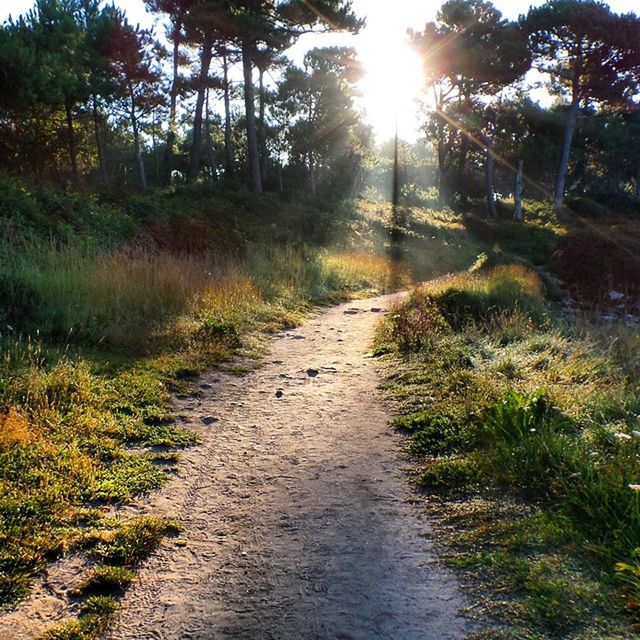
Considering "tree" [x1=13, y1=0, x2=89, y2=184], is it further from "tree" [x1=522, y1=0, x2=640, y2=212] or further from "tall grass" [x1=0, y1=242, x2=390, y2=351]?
"tree" [x1=522, y1=0, x2=640, y2=212]

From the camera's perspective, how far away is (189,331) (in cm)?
781

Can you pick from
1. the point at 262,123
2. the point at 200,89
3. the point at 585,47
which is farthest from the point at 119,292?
the point at 585,47

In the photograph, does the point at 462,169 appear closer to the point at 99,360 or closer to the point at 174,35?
the point at 174,35

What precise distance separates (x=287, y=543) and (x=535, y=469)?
5.73 ft

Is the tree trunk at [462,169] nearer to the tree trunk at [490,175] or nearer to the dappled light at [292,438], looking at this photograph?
the tree trunk at [490,175]

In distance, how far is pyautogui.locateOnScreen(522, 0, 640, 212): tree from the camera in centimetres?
2886

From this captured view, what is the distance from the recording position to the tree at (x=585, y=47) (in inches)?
1136

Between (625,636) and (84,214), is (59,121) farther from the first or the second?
(625,636)

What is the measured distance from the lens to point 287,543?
313 centimetres

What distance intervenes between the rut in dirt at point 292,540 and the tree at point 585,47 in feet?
105

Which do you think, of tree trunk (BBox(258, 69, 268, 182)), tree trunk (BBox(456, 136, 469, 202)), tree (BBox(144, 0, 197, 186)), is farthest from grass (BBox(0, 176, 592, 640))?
tree trunk (BBox(456, 136, 469, 202))

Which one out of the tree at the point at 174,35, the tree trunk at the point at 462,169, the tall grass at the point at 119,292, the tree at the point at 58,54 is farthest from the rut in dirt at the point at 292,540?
the tree trunk at the point at 462,169

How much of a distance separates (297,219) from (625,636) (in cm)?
2206

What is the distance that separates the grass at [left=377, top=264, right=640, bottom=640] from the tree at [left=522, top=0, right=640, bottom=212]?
29.2 metres
